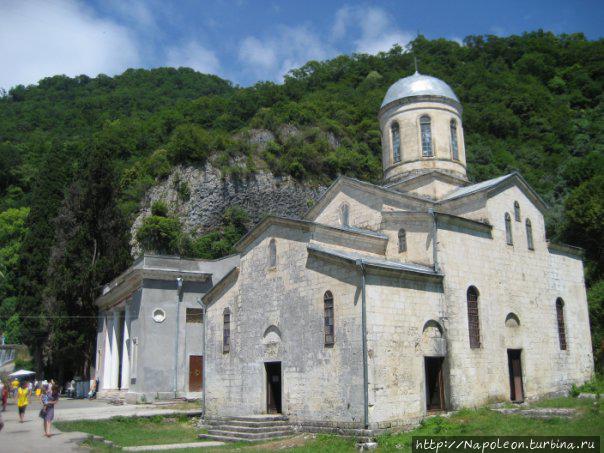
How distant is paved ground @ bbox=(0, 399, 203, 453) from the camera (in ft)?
36.9

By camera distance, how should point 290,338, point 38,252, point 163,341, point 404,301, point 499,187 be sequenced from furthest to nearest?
point 38,252 → point 163,341 → point 499,187 → point 290,338 → point 404,301

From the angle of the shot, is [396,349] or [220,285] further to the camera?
[220,285]

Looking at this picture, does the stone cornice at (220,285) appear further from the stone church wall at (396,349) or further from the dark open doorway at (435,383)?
the dark open doorway at (435,383)

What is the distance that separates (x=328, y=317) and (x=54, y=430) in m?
8.09

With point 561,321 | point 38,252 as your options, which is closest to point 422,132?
point 561,321

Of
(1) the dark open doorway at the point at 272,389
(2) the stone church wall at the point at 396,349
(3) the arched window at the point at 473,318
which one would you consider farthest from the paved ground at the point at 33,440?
(3) the arched window at the point at 473,318

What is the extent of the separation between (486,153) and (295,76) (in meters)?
30.4

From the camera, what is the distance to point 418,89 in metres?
20.6

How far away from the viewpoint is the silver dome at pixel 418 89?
67.0ft

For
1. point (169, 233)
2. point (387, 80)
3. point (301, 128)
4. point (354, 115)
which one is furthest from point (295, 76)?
point (169, 233)

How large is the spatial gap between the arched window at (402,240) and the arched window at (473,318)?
2264 millimetres

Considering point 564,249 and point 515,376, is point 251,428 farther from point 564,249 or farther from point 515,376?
point 564,249

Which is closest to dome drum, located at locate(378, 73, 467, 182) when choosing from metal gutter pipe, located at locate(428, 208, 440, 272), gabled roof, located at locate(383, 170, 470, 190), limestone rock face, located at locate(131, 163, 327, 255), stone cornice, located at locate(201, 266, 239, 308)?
gabled roof, located at locate(383, 170, 470, 190)

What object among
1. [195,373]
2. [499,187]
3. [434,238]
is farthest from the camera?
[195,373]
